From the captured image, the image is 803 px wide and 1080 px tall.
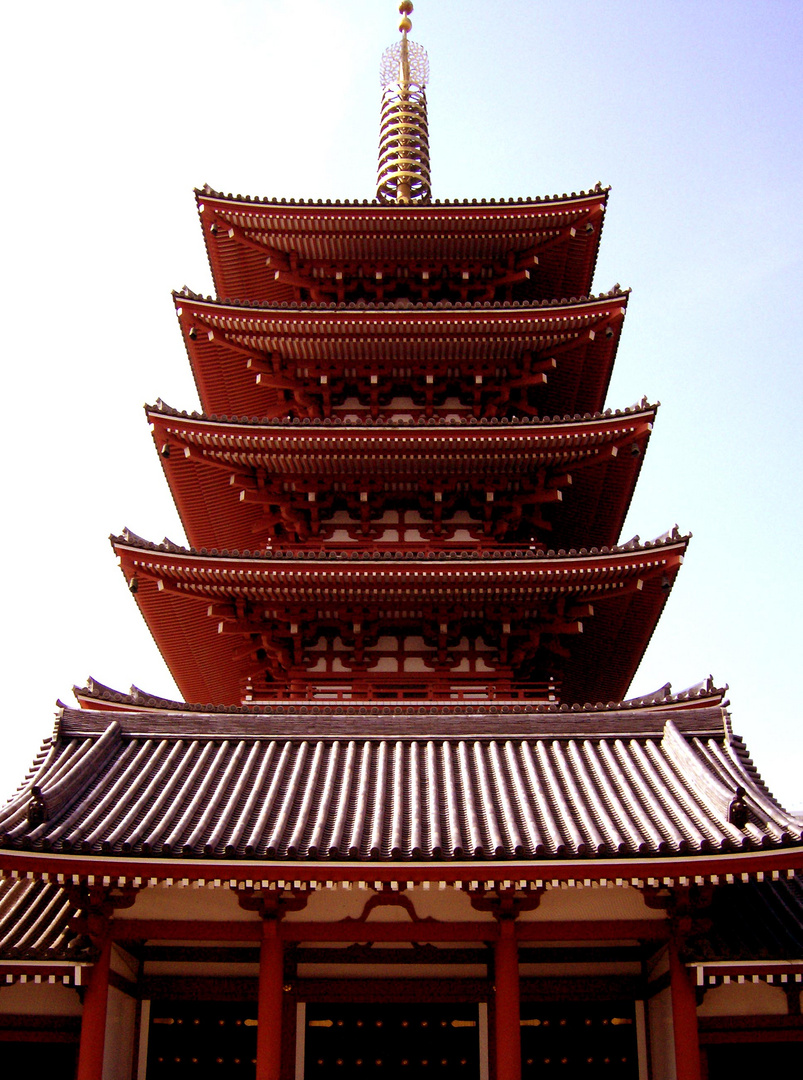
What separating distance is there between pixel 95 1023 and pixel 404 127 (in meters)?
21.4

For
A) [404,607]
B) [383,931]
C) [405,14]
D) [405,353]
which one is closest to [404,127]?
[405,14]

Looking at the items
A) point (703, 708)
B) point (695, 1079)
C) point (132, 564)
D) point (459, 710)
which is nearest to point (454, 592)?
point (459, 710)

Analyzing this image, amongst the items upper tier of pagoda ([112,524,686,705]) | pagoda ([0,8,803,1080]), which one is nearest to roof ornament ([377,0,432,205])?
pagoda ([0,8,803,1080])

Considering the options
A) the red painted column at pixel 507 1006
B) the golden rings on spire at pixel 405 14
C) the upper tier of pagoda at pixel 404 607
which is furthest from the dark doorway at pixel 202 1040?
the golden rings on spire at pixel 405 14

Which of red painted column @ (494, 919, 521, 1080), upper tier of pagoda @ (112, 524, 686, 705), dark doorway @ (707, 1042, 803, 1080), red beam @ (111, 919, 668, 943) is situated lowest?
dark doorway @ (707, 1042, 803, 1080)

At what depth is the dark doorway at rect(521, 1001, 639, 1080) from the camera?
11242 mm

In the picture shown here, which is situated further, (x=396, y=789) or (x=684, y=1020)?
(x=396, y=789)

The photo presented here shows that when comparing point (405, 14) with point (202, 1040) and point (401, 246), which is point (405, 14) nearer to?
point (401, 246)

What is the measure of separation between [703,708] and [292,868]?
648 centimetres

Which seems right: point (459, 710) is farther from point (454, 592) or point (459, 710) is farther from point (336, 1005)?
point (336, 1005)

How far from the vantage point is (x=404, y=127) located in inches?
975

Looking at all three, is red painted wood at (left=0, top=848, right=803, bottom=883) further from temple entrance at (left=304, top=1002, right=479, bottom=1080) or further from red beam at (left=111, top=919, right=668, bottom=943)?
temple entrance at (left=304, top=1002, right=479, bottom=1080)

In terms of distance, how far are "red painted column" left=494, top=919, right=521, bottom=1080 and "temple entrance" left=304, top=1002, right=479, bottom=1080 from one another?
87 centimetres

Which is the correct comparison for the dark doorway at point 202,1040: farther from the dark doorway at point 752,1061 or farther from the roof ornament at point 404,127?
the roof ornament at point 404,127
